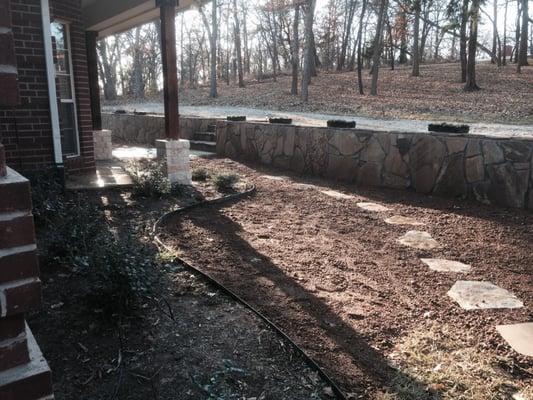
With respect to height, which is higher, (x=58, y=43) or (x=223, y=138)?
(x=58, y=43)

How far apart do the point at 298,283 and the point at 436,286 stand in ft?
3.55

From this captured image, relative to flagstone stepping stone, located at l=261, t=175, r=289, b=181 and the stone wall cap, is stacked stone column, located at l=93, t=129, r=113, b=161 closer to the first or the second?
flagstone stepping stone, located at l=261, t=175, r=289, b=181

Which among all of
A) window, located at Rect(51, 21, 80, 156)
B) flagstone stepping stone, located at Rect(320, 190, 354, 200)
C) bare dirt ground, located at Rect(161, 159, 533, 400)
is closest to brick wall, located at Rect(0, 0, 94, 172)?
window, located at Rect(51, 21, 80, 156)

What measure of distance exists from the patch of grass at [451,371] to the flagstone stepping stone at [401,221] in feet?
8.39

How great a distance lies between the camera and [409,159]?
6863 millimetres

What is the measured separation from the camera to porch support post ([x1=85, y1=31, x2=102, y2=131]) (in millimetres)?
9289

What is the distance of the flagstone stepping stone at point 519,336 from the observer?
2.80 m

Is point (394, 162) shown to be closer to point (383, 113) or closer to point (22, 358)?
point (22, 358)

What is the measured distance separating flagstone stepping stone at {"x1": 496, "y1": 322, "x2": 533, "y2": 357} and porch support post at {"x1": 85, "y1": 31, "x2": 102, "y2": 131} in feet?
28.1

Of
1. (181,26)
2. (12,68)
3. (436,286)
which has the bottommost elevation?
(436,286)

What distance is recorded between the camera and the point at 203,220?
17.4 feet

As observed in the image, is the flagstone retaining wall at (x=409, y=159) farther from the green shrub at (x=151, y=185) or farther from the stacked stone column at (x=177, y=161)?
the green shrub at (x=151, y=185)

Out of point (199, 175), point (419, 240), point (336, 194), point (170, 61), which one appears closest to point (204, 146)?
point (199, 175)

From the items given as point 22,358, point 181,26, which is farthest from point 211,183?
point 181,26
